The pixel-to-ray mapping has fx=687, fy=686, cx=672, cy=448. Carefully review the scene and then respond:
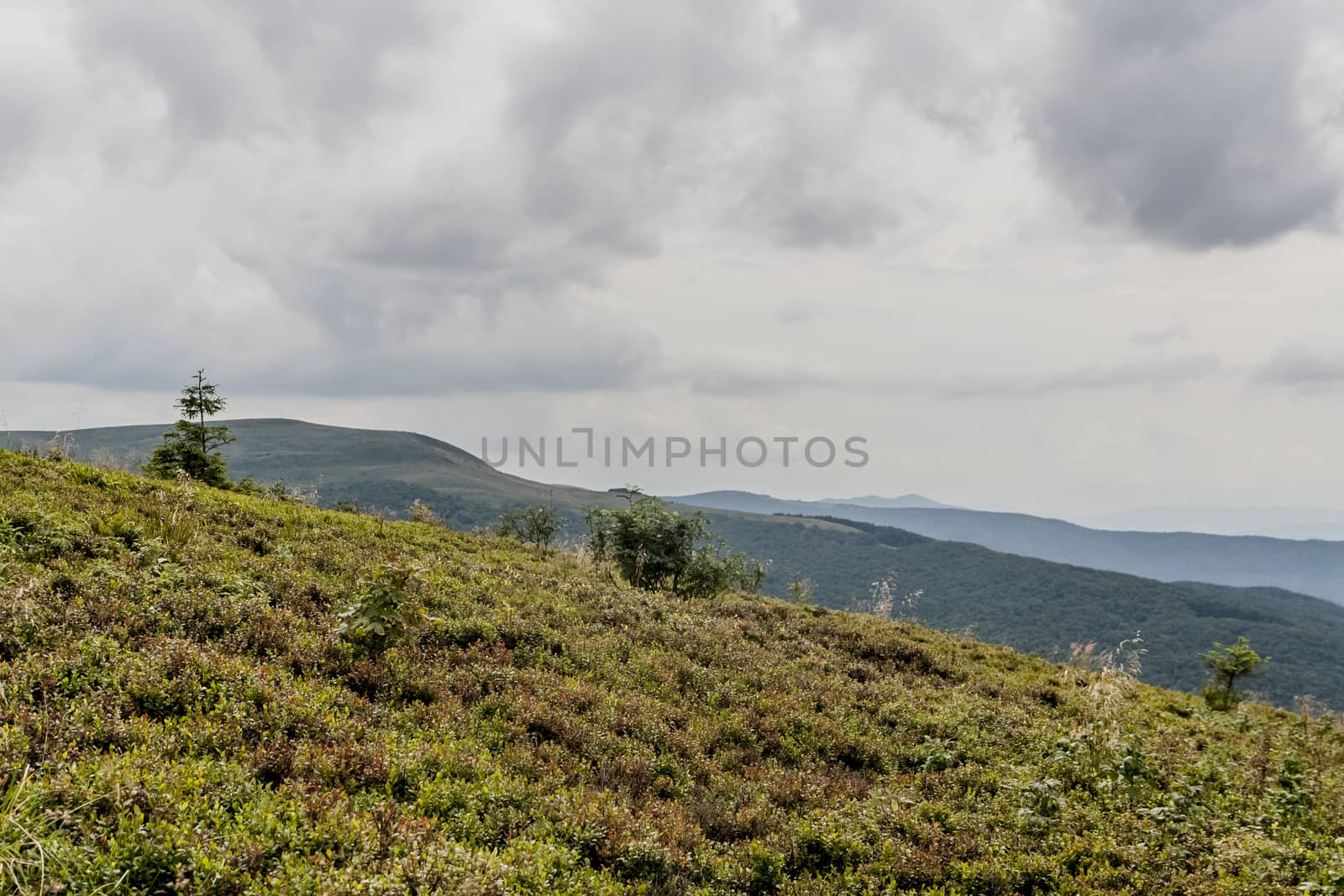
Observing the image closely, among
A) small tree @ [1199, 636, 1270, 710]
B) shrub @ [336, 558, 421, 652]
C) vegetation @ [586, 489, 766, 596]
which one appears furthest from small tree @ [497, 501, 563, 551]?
small tree @ [1199, 636, 1270, 710]

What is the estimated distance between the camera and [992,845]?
822cm

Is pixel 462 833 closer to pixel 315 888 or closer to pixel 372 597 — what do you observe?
pixel 315 888

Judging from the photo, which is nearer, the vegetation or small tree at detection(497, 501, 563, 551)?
the vegetation

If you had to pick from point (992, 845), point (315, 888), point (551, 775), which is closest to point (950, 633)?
point (992, 845)

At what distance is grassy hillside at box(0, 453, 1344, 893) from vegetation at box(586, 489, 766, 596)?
9382 mm

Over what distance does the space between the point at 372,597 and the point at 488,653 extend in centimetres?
220

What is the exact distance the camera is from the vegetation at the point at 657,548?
84.6 feet

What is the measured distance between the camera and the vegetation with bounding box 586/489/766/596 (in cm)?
2580

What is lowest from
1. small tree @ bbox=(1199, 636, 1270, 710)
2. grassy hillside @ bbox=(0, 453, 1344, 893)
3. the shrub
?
small tree @ bbox=(1199, 636, 1270, 710)

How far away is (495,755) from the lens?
8.45 metres

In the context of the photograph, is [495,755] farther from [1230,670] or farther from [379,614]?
[1230,670]

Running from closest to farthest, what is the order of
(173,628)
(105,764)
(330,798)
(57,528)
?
1. (105,764)
2. (330,798)
3. (173,628)
4. (57,528)

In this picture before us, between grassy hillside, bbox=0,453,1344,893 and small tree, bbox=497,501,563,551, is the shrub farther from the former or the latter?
small tree, bbox=497,501,563,551

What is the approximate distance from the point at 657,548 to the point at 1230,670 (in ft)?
65.0
